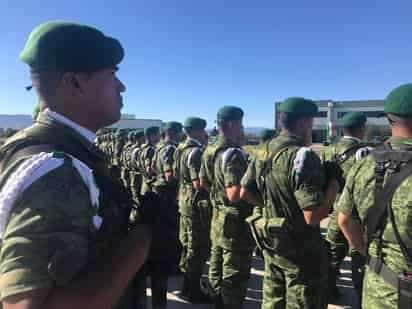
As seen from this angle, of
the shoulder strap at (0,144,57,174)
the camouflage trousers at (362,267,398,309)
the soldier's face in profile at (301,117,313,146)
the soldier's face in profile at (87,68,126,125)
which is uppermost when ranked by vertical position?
the soldier's face in profile at (87,68,126,125)

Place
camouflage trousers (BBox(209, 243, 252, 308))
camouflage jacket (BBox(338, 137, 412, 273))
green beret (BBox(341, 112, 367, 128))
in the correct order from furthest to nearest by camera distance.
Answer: green beret (BBox(341, 112, 367, 128))
camouflage trousers (BBox(209, 243, 252, 308))
camouflage jacket (BBox(338, 137, 412, 273))

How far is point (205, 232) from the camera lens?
4.46 m

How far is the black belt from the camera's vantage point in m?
1.75

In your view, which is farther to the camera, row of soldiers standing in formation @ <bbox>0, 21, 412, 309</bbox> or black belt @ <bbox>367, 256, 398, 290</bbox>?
black belt @ <bbox>367, 256, 398, 290</bbox>

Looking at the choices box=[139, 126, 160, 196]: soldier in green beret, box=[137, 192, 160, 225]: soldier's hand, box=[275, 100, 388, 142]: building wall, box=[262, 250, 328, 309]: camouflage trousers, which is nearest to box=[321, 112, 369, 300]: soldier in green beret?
box=[262, 250, 328, 309]: camouflage trousers

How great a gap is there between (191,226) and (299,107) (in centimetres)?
255

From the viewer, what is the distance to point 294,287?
102 inches

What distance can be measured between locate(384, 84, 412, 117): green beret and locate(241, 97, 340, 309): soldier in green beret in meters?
0.68

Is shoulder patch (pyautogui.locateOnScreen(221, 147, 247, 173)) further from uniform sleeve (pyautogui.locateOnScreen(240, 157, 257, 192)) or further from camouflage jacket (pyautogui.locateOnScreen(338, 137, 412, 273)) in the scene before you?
camouflage jacket (pyautogui.locateOnScreen(338, 137, 412, 273))

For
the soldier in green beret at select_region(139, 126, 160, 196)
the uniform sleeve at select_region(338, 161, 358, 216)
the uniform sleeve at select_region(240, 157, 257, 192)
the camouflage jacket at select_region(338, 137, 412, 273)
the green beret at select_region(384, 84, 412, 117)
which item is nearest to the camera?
the camouflage jacket at select_region(338, 137, 412, 273)

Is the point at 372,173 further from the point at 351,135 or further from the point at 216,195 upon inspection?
the point at 351,135

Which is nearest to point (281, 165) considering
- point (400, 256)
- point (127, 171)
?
point (400, 256)

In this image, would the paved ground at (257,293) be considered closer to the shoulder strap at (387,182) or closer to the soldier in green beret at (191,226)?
the soldier in green beret at (191,226)

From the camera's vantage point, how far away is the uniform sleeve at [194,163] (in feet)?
15.1
